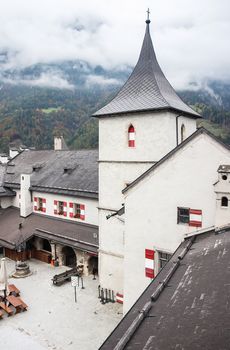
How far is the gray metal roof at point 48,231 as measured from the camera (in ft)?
65.9

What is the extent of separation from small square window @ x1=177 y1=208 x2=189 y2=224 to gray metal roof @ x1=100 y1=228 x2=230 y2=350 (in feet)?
8.18

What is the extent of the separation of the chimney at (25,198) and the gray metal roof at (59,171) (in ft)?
1.81

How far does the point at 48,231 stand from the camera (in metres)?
22.4

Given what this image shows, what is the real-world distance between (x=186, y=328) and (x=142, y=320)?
1014mm

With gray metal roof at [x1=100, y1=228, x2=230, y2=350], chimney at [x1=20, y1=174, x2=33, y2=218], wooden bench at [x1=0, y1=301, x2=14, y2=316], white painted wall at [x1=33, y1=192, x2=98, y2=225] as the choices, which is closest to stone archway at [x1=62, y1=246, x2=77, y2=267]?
white painted wall at [x1=33, y1=192, x2=98, y2=225]

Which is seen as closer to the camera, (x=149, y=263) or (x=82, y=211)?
(x=149, y=263)

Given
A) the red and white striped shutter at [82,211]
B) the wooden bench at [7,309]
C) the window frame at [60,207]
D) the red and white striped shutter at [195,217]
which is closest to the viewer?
the red and white striped shutter at [195,217]

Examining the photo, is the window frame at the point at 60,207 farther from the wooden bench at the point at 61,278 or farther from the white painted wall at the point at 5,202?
the white painted wall at the point at 5,202

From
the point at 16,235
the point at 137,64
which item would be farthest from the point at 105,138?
the point at 16,235

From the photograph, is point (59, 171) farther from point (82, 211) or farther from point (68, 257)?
point (68, 257)

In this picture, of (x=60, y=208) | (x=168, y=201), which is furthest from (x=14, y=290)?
(x=168, y=201)

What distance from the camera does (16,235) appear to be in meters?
23.4

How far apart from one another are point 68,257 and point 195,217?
14.0m

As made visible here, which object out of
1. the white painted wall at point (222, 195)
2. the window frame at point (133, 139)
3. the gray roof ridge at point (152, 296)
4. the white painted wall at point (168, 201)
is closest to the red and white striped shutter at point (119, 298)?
the white painted wall at point (168, 201)
